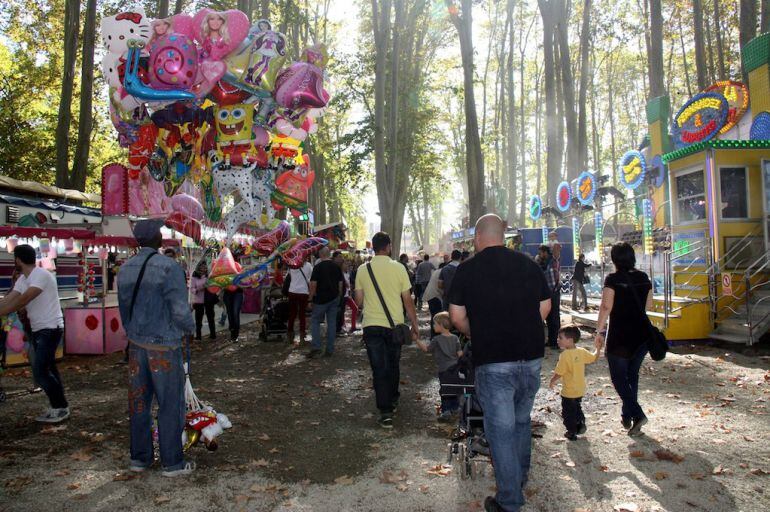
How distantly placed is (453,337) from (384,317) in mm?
775

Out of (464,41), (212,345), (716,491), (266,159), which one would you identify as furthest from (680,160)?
(212,345)

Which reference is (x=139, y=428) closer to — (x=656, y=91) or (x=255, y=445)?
(x=255, y=445)

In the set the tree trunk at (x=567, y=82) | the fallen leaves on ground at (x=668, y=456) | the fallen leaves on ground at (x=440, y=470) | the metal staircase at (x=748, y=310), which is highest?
the tree trunk at (x=567, y=82)

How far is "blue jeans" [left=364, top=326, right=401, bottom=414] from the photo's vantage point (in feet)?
20.7

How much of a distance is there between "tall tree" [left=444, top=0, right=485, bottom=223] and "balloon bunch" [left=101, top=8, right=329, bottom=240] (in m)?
7.75

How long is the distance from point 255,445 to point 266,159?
558cm

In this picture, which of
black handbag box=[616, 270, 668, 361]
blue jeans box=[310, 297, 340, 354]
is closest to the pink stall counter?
blue jeans box=[310, 297, 340, 354]

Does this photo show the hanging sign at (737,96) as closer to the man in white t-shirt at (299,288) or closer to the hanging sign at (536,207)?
the hanging sign at (536,207)

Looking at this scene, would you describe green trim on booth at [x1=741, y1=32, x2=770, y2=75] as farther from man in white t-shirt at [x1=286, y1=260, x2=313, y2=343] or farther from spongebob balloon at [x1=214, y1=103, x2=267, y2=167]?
spongebob balloon at [x1=214, y1=103, x2=267, y2=167]

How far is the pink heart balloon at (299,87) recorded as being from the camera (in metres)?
8.98

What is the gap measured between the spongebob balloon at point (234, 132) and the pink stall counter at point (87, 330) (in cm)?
466

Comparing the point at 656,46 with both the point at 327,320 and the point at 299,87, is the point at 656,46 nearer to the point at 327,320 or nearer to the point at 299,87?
the point at 299,87

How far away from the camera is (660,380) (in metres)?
8.34

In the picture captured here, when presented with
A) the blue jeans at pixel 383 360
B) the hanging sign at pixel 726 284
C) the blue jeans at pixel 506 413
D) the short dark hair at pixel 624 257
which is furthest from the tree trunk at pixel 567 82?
the blue jeans at pixel 506 413
